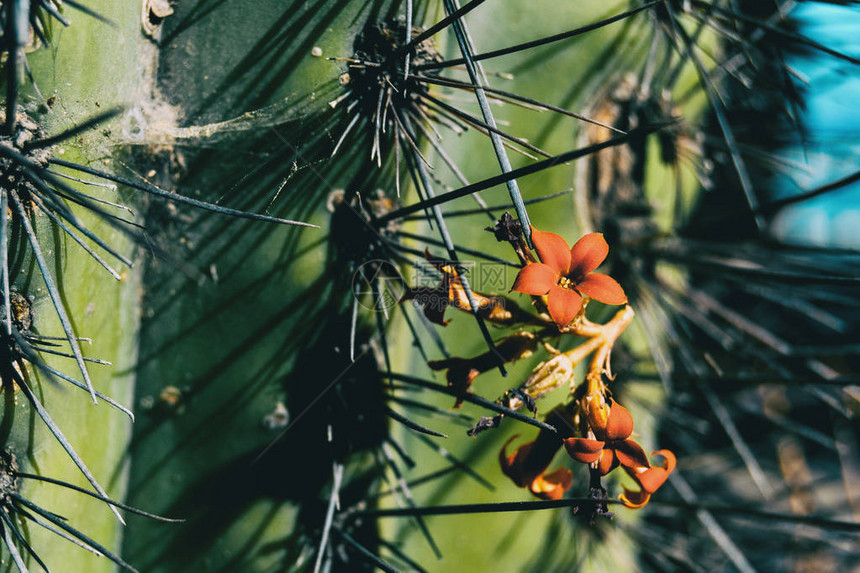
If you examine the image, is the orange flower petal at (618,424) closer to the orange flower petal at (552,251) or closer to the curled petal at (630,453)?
the curled petal at (630,453)

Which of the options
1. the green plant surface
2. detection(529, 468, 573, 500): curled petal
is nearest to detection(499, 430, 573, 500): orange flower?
detection(529, 468, 573, 500): curled petal

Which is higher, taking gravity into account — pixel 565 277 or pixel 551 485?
pixel 565 277

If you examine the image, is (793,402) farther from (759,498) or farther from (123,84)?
→ (123,84)

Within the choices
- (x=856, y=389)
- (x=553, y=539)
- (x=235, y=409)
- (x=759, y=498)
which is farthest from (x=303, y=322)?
(x=759, y=498)

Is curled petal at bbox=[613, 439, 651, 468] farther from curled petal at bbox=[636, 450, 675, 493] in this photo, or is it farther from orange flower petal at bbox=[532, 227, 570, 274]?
orange flower petal at bbox=[532, 227, 570, 274]

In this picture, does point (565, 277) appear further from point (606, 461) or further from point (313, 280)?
point (313, 280)

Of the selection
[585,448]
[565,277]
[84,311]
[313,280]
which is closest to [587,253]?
[565,277]

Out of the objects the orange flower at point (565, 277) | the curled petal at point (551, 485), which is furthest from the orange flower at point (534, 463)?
the orange flower at point (565, 277)
